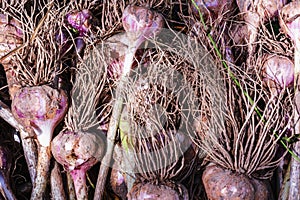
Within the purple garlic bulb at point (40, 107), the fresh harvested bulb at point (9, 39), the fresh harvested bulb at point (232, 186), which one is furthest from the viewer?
the fresh harvested bulb at point (9, 39)

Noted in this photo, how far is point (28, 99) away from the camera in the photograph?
1306 millimetres

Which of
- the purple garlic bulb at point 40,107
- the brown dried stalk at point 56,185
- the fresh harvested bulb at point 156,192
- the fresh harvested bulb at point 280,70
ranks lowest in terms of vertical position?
the brown dried stalk at point 56,185

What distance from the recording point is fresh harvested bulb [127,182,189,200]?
4.01ft

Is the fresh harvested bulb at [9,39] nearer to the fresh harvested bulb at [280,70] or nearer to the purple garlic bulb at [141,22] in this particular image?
the purple garlic bulb at [141,22]

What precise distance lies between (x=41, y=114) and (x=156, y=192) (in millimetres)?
399

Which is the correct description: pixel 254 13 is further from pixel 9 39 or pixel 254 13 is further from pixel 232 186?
pixel 9 39

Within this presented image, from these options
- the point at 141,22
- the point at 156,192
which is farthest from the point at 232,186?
the point at 141,22

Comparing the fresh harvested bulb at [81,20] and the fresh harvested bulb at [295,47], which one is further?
the fresh harvested bulb at [81,20]

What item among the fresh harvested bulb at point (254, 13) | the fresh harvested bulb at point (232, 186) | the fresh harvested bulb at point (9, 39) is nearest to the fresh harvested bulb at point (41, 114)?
the fresh harvested bulb at point (9, 39)

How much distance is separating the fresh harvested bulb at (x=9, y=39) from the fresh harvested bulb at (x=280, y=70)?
0.77 meters

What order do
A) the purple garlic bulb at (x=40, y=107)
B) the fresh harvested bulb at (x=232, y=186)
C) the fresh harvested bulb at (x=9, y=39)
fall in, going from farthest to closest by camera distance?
1. the fresh harvested bulb at (x=9, y=39)
2. the purple garlic bulb at (x=40, y=107)
3. the fresh harvested bulb at (x=232, y=186)

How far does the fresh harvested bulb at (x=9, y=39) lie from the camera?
1.41 metres

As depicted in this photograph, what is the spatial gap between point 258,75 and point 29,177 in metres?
0.81

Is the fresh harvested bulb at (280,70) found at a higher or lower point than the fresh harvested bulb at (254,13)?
lower
